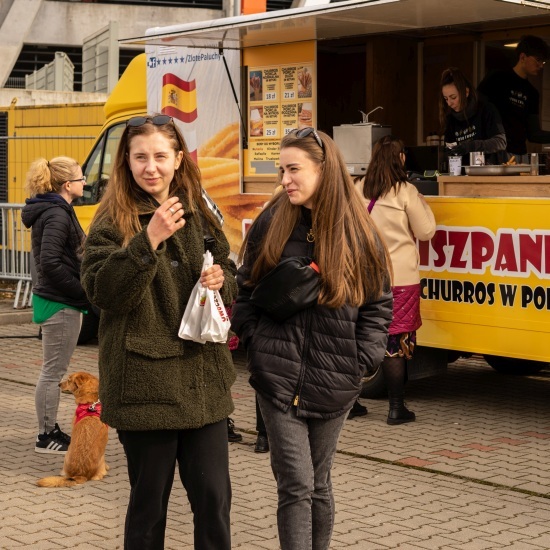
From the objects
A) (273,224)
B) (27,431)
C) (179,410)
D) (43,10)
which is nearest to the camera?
(179,410)

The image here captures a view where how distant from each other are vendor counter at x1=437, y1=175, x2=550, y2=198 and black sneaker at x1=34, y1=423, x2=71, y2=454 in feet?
10.3

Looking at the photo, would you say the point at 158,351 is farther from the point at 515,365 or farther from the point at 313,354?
the point at 515,365

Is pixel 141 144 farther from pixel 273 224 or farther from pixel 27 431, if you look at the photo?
pixel 27 431

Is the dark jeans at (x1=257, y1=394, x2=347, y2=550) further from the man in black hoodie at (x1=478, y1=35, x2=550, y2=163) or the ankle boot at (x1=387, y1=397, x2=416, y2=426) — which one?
the man in black hoodie at (x1=478, y1=35, x2=550, y2=163)

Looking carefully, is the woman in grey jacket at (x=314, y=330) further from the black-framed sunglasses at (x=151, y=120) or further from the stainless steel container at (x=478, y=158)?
the stainless steel container at (x=478, y=158)

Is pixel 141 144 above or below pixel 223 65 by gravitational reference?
below

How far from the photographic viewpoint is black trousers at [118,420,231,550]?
3.90m

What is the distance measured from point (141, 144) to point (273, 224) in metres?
0.68

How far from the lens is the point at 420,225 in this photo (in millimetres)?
7820

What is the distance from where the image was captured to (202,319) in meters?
3.81

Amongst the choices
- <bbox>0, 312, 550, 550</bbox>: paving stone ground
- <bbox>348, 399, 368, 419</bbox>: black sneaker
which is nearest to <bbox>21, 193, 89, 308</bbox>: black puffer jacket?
<bbox>0, 312, 550, 550</bbox>: paving stone ground

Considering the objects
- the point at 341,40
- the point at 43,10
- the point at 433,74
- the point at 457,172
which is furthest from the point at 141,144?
the point at 43,10

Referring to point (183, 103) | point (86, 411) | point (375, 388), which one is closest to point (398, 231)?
point (375, 388)

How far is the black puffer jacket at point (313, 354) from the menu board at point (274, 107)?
492cm
